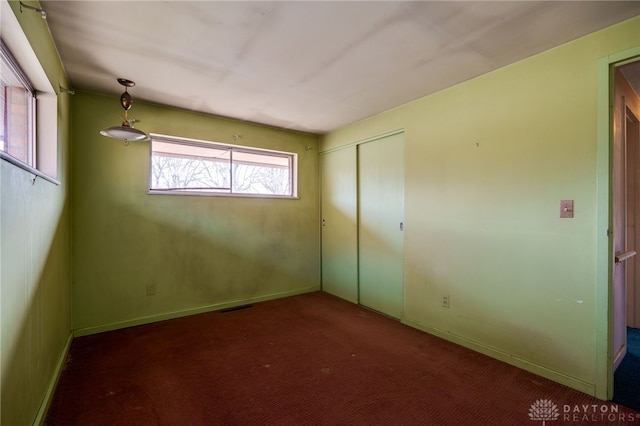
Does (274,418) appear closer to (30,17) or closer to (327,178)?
(30,17)

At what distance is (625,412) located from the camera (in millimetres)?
1818

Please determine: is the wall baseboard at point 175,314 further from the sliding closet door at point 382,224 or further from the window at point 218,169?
the window at point 218,169

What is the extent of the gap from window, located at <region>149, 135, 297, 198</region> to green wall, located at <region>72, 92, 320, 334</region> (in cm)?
11

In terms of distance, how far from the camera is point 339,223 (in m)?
4.32

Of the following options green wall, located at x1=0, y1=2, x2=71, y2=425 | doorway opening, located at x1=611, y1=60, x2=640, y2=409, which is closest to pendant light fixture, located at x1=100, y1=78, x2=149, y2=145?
green wall, located at x1=0, y1=2, x2=71, y2=425

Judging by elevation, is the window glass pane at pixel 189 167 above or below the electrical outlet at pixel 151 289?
above

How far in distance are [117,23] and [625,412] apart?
405 centimetres

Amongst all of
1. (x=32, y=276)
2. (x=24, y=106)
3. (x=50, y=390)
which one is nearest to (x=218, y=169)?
(x=24, y=106)

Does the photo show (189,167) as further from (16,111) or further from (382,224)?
(382,224)

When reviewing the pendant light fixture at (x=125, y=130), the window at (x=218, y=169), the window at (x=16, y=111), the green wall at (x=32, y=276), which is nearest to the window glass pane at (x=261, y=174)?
the window at (x=218, y=169)

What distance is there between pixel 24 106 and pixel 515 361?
403 centimetres

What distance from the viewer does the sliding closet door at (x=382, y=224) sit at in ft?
11.3

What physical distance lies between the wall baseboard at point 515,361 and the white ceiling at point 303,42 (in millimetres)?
2402

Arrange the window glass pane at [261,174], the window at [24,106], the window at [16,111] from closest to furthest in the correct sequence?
the window at [24,106] < the window at [16,111] < the window glass pane at [261,174]
